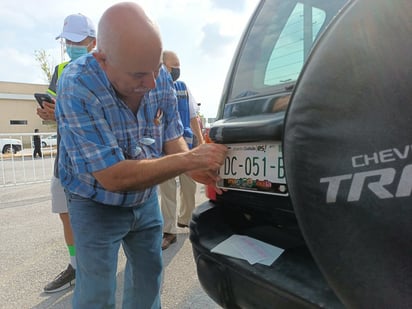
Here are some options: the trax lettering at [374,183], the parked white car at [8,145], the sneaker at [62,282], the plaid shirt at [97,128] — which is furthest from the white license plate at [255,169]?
the parked white car at [8,145]

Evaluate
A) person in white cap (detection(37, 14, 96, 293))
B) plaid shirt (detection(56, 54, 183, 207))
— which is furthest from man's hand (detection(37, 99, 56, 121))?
plaid shirt (detection(56, 54, 183, 207))

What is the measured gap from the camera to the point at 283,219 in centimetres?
167

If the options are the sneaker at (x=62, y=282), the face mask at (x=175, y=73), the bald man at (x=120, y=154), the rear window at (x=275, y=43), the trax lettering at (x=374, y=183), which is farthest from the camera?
the face mask at (x=175, y=73)

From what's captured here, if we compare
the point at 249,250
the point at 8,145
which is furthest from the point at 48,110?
the point at 8,145

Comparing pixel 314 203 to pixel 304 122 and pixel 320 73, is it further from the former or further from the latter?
pixel 320 73

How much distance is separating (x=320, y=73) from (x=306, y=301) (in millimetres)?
815

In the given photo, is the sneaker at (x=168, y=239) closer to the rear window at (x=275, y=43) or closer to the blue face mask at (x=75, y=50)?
the blue face mask at (x=75, y=50)

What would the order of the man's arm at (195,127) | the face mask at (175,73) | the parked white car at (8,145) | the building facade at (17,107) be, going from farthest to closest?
the building facade at (17,107)
the parked white car at (8,145)
the man's arm at (195,127)
the face mask at (175,73)

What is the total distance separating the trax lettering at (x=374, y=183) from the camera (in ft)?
2.91

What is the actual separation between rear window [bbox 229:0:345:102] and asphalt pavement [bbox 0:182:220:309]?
5.28 ft

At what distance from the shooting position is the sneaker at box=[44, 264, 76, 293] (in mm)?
2855

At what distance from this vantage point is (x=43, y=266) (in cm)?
333

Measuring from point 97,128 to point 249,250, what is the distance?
90 centimetres

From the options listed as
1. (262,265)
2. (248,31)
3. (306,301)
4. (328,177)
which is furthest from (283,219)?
(248,31)
